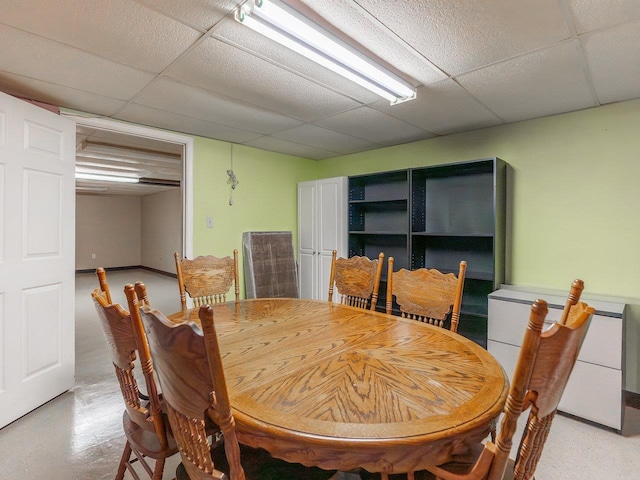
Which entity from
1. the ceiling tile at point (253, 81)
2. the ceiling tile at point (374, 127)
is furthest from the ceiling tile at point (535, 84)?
the ceiling tile at point (253, 81)

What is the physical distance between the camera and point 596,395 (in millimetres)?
2252

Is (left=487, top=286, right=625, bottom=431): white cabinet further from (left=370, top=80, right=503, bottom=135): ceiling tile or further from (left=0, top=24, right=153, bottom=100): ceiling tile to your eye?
(left=0, top=24, right=153, bottom=100): ceiling tile

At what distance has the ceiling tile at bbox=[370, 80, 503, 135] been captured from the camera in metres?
2.42

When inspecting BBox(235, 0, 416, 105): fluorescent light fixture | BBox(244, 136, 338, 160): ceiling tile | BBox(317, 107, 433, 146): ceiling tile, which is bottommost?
BBox(235, 0, 416, 105): fluorescent light fixture

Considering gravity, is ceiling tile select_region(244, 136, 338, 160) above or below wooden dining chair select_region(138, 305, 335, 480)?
above

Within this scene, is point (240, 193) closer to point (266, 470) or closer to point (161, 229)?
point (266, 470)

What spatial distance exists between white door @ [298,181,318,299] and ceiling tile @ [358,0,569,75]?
2602 millimetres

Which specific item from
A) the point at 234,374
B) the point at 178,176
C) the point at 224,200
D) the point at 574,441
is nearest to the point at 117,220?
the point at 178,176

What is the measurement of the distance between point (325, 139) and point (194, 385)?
10.6 feet

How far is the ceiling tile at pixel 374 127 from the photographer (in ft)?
9.59

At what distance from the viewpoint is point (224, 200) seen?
3.83 m

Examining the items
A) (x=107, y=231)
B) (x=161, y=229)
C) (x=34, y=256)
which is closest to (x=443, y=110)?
(x=34, y=256)

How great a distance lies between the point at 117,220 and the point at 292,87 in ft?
32.8

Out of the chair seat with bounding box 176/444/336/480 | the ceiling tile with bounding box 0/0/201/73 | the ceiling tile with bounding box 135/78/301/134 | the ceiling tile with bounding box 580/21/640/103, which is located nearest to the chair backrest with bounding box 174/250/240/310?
the ceiling tile with bounding box 135/78/301/134
